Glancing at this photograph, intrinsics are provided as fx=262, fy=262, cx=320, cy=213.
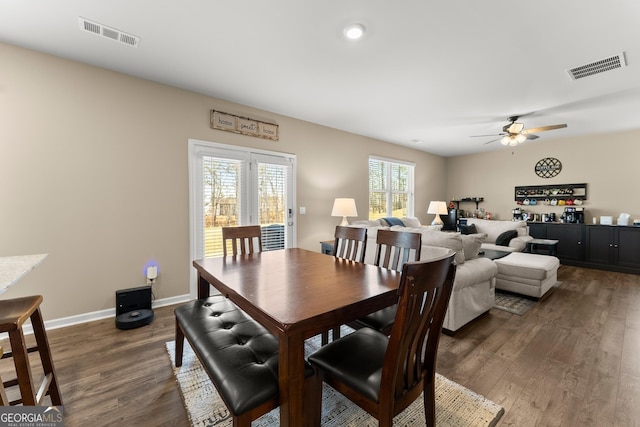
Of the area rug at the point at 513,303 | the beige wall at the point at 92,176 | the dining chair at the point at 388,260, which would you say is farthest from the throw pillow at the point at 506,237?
the beige wall at the point at 92,176

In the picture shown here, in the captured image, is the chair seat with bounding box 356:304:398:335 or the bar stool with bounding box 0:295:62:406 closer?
the bar stool with bounding box 0:295:62:406

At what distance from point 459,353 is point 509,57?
9.08 ft

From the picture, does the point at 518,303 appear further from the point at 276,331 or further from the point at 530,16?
the point at 276,331

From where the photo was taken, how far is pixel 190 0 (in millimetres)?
1825

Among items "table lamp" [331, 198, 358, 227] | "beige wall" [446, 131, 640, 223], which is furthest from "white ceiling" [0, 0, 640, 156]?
"beige wall" [446, 131, 640, 223]

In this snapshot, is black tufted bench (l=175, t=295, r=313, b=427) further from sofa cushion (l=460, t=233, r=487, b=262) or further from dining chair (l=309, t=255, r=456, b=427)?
sofa cushion (l=460, t=233, r=487, b=262)

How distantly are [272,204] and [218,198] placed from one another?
813 mm

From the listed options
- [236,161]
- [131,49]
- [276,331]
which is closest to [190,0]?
[131,49]

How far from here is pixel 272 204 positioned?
13.2ft

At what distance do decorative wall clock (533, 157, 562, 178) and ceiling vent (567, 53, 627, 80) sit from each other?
3686mm

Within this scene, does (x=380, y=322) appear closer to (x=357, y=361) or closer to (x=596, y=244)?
(x=357, y=361)

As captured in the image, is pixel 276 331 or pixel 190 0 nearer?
pixel 276 331

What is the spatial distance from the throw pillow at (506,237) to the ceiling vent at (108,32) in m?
5.89

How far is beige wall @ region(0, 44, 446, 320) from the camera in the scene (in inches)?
95.1
